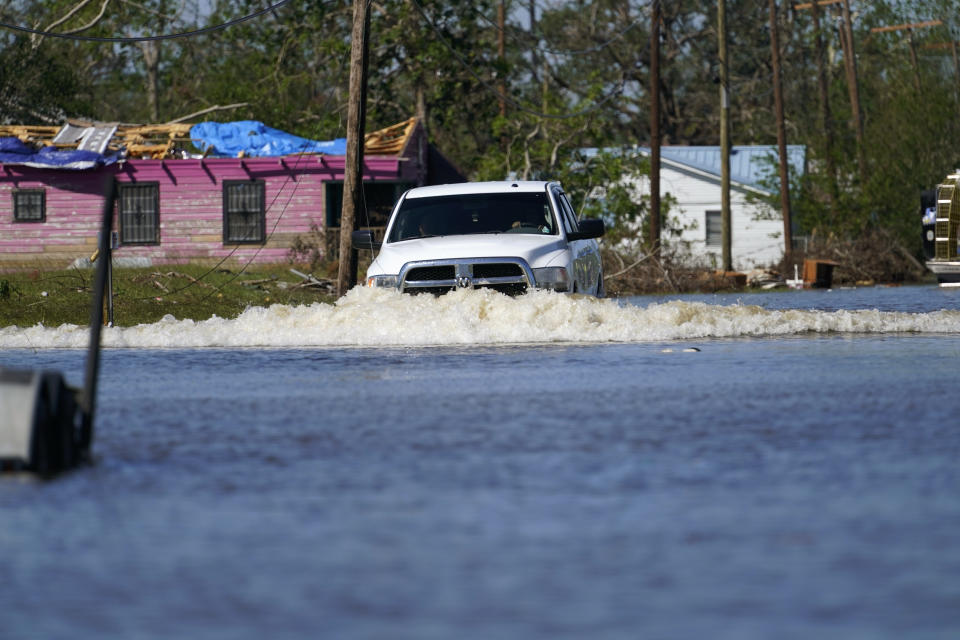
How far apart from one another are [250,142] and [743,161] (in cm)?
2801

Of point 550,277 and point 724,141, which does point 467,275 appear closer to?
point 550,277

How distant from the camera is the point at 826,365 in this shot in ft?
44.9

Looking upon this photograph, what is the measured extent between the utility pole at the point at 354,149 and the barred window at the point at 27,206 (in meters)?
16.9

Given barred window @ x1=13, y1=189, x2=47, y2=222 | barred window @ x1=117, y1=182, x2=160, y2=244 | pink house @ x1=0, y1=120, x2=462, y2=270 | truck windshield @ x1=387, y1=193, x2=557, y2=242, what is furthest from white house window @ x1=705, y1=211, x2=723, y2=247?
truck windshield @ x1=387, y1=193, x2=557, y2=242

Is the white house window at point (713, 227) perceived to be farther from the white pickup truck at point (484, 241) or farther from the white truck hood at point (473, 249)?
the white truck hood at point (473, 249)

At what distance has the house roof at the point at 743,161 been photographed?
60.8 metres

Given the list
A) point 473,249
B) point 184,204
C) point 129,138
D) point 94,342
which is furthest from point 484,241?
point 129,138

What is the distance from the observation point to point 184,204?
41781mm

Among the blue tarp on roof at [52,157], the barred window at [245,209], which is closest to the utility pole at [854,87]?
the barred window at [245,209]

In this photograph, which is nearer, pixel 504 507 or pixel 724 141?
A: pixel 504 507

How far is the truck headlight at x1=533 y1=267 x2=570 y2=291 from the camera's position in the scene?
1747 centimetres

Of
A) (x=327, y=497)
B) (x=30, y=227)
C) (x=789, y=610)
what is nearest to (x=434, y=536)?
(x=327, y=497)

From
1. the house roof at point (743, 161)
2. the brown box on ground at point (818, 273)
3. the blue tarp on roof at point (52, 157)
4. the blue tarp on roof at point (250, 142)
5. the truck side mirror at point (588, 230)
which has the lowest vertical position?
the brown box on ground at point (818, 273)

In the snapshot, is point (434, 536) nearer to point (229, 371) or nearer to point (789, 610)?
point (789, 610)
